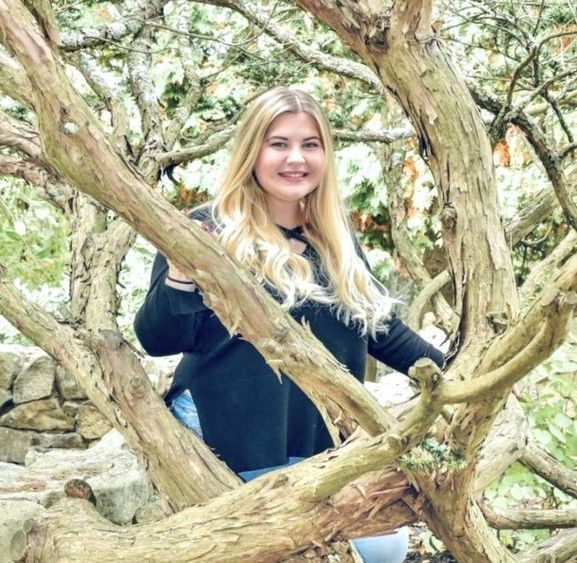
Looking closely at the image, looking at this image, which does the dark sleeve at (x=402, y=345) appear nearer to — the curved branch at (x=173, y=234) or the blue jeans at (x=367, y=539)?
the blue jeans at (x=367, y=539)

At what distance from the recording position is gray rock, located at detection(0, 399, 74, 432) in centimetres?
509

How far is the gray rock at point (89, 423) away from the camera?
197 inches

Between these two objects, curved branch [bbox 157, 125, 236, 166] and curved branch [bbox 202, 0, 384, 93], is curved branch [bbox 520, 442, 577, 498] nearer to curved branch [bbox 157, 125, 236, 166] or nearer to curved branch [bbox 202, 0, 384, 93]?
curved branch [bbox 202, 0, 384, 93]

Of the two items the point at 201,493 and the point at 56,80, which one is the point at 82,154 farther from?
the point at 201,493

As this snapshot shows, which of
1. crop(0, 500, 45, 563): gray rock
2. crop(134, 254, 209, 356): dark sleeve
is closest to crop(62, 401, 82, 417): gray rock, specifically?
crop(0, 500, 45, 563): gray rock

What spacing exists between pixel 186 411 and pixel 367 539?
51 centimetres

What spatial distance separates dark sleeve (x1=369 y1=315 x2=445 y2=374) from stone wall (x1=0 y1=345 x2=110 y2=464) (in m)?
3.04

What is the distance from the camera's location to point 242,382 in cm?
209

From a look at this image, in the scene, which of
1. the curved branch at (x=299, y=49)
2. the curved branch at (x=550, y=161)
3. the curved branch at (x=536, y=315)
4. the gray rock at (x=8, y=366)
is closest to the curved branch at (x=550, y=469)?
the curved branch at (x=550, y=161)

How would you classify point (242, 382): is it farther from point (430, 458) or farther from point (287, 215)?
point (430, 458)

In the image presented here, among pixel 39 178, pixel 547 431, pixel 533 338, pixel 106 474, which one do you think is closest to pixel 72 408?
pixel 106 474

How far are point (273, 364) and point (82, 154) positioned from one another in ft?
1.58

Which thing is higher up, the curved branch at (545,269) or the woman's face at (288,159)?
the woman's face at (288,159)

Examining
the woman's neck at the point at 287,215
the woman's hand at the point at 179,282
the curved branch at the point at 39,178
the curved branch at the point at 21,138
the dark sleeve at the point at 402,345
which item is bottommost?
the dark sleeve at the point at 402,345
